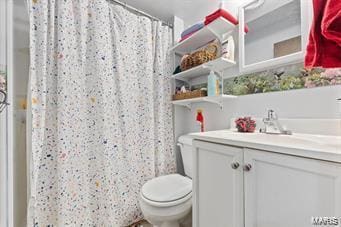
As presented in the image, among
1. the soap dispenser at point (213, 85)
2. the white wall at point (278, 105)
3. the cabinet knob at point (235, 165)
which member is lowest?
the cabinet knob at point (235, 165)

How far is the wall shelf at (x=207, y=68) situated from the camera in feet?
4.33

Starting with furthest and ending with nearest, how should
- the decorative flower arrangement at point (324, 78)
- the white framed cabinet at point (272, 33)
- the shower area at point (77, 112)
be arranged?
the shower area at point (77, 112)
the white framed cabinet at point (272, 33)
the decorative flower arrangement at point (324, 78)

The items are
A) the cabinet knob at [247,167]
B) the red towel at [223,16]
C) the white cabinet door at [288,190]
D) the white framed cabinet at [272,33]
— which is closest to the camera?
the white cabinet door at [288,190]

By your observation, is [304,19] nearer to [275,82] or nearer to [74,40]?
[275,82]

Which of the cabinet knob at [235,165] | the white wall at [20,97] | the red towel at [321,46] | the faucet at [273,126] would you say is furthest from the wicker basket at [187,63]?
the white wall at [20,97]

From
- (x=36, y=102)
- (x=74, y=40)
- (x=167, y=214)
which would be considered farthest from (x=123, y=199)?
(x=74, y=40)

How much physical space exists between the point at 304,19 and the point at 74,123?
61.6 inches

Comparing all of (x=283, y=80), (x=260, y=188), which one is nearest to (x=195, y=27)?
(x=283, y=80)

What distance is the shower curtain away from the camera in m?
1.14

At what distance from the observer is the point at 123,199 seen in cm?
147

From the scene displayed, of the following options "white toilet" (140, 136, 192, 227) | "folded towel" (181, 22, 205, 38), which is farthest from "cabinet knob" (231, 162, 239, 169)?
"folded towel" (181, 22, 205, 38)

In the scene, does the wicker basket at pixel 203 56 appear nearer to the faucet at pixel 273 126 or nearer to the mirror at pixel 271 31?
the mirror at pixel 271 31

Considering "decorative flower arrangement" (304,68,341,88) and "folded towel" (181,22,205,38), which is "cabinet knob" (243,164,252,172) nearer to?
"decorative flower arrangement" (304,68,341,88)

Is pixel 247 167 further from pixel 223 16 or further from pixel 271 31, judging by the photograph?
pixel 223 16
